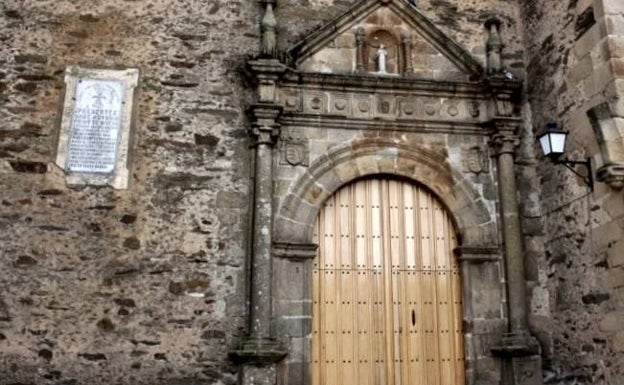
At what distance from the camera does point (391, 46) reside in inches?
269

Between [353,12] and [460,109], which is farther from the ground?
[353,12]

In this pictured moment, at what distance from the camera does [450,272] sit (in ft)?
21.0

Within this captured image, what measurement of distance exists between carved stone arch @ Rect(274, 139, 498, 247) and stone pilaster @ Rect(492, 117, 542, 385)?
0.58ft

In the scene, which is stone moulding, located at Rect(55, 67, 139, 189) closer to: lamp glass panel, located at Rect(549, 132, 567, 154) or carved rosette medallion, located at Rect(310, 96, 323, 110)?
carved rosette medallion, located at Rect(310, 96, 323, 110)

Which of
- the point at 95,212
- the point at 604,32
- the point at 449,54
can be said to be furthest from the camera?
the point at 449,54

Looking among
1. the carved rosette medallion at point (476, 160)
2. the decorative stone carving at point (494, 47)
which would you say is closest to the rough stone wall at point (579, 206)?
the decorative stone carving at point (494, 47)

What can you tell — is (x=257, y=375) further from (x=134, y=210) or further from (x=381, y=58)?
(x=381, y=58)

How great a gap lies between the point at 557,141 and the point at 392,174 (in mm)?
1523

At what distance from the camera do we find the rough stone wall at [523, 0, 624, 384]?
537cm

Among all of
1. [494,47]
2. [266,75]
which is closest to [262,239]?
[266,75]

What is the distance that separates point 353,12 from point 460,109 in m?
1.42

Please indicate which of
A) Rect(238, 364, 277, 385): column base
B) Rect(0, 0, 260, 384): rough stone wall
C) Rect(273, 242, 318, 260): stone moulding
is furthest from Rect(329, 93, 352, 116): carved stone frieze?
Rect(238, 364, 277, 385): column base

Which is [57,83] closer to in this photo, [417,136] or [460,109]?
[417,136]

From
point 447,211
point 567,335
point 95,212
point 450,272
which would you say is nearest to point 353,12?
point 447,211
